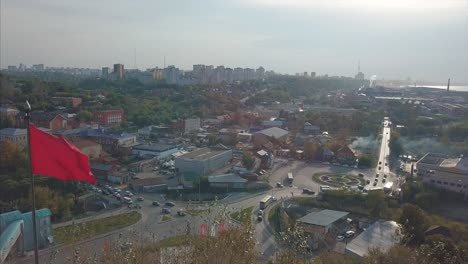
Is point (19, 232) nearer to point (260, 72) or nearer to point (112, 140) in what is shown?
point (112, 140)

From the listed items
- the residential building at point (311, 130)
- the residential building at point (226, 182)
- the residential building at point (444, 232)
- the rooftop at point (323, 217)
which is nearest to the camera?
the residential building at point (444, 232)

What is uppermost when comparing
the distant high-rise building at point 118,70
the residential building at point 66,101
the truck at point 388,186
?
the distant high-rise building at point 118,70

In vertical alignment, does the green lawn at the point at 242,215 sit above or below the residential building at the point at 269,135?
below

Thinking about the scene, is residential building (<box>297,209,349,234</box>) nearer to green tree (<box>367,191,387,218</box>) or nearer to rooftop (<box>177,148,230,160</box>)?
green tree (<box>367,191,387,218</box>)

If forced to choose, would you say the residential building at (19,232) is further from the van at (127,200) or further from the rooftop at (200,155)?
the rooftop at (200,155)

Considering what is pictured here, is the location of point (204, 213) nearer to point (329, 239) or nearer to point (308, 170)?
point (329, 239)

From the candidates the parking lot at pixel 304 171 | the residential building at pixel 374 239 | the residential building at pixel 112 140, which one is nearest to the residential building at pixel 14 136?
the residential building at pixel 112 140
